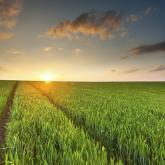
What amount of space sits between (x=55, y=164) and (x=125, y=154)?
189cm

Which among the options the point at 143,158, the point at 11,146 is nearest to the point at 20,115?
the point at 11,146

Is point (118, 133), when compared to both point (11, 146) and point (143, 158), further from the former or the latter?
point (11, 146)

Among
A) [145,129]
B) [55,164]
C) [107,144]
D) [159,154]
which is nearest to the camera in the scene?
[55,164]

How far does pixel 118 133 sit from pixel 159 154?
5.99 feet

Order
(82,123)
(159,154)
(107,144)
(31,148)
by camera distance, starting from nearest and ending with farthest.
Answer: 1. (159,154)
2. (31,148)
3. (107,144)
4. (82,123)

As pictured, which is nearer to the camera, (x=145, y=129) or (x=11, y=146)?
(x=11, y=146)

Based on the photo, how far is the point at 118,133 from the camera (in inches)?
269

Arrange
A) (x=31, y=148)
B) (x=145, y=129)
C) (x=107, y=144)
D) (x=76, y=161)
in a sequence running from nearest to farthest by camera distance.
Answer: (x=76, y=161) < (x=31, y=148) < (x=107, y=144) < (x=145, y=129)

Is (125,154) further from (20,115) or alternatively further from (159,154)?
(20,115)

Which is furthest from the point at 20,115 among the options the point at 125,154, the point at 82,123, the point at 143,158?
the point at 143,158

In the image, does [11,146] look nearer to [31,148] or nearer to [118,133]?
[31,148]

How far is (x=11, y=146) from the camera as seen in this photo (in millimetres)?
5828

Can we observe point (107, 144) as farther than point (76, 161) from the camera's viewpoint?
Yes

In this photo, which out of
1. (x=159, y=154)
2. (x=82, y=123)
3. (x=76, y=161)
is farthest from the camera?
(x=82, y=123)
